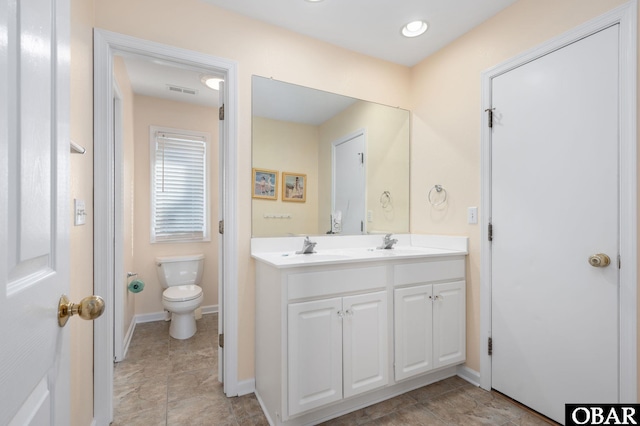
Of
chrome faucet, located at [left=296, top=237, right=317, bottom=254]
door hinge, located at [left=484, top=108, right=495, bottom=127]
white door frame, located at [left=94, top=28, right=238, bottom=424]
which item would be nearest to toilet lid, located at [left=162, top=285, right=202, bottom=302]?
white door frame, located at [left=94, top=28, right=238, bottom=424]

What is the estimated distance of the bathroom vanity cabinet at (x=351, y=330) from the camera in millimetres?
1544

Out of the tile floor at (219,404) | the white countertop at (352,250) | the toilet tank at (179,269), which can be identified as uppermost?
the white countertop at (352,250)

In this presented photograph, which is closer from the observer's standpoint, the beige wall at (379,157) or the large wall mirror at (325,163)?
the large wall mirror at (325,163)

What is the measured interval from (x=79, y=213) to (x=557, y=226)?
2452mm

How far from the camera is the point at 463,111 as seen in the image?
2.15 metres

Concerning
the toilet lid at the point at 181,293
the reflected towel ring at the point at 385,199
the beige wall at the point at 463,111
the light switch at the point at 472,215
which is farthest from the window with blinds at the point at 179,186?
the light switch at the point at 472,215

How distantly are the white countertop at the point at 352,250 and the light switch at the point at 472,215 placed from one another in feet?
0.46

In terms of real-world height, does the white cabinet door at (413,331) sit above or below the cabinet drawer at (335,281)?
below

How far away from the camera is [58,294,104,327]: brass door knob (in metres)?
0.60

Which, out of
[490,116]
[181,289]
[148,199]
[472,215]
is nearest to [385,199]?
[472,215]

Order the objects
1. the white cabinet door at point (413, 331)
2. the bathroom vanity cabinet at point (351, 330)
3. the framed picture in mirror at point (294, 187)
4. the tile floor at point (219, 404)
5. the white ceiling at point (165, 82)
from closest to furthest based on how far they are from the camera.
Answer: the bathroom vanity cabinet at point (351, 330)
the tile floor at point (219, 404)
the white cabinet door at point (413, 331)
the framed picture in mirror at point (294, 187)
the white ceiling at point (165, 82)

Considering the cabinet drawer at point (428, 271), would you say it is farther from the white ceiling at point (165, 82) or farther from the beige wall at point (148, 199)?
the beige wall at point (148, 199)

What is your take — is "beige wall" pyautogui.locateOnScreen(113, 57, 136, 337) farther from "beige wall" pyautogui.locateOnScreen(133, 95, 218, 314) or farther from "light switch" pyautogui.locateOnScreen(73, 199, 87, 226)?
"light switch" pyautogui.locateOnScreen(73, 199, 87, 226)

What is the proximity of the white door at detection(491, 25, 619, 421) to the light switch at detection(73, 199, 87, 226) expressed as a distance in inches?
92.3
